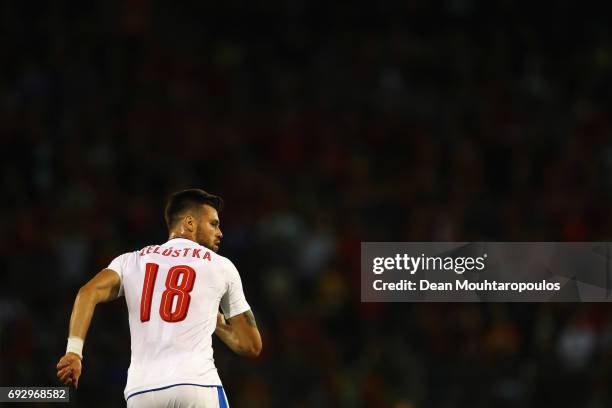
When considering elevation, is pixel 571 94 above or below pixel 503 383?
above

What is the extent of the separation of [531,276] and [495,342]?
1.35 meters

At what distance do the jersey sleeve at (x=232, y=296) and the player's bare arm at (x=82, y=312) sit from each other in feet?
1.77

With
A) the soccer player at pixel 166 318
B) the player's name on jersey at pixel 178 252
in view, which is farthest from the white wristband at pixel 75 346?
the player's name on jersey at pixel 178 252

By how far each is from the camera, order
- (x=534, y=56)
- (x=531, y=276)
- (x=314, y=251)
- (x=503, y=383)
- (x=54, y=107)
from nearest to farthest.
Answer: (x=531, y=276)
(x=503, y=383)
(x=314, y=251)
(x=54, y=107)
(x=534, y=56)

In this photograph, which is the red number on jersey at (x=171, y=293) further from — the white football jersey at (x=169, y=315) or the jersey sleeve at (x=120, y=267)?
the jersey sleeve at (x=120, y=267)

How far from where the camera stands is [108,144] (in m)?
12.9

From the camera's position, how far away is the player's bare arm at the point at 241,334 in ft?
18.3

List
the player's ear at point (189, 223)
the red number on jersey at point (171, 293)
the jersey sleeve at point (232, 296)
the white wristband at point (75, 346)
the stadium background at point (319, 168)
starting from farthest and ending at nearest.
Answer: the stadium background at point (319, 168), the player's ear at point (189, 223), the jersey sleeve at point (232, 296), the red number on jersey at point (171, 293), the white wristband at point (75, 346)

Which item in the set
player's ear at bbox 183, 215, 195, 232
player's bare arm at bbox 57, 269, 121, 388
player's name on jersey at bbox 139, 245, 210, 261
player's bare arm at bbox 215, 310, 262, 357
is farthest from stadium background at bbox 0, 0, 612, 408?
player's bare arm at bbox 57, 269, 121, 388

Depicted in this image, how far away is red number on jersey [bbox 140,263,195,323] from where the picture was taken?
205 inches

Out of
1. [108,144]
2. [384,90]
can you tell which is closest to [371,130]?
[384,90]

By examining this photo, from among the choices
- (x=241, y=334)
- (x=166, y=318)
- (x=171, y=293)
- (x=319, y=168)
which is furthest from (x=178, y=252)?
(x=319, y=168)

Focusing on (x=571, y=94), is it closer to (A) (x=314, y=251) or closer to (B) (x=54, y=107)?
(A) (x=314, y=251)

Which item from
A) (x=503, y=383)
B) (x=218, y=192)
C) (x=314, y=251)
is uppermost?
(x=218, y=192)
